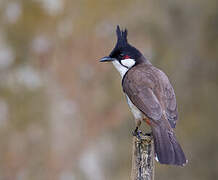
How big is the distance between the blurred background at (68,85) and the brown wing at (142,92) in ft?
8.44

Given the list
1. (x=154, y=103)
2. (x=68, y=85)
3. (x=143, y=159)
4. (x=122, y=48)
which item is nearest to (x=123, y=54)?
(x=122, y=48)

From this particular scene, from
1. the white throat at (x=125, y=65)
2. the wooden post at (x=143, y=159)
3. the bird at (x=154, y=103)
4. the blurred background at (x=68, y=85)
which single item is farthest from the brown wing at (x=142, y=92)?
the blurred background at (x=68, y=85)

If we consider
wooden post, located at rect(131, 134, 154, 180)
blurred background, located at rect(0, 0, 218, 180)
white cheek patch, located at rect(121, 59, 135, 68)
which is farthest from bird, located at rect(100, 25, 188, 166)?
blurred background, located at rect(0, 0, 218, 180)

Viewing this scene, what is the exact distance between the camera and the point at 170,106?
4.36 meters

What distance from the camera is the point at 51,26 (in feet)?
23.7

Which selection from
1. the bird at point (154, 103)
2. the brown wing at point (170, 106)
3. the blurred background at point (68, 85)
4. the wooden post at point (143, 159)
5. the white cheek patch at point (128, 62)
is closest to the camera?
the wooden post at point (143, 159)

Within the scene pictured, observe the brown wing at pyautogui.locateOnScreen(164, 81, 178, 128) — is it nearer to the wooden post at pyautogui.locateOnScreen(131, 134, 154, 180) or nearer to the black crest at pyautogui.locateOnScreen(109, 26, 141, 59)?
the wooden post at pyautogui.locateOnScreen(131, 134, 154, 180)

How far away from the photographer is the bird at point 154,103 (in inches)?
153

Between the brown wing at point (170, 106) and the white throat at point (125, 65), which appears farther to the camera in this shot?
the white throat at point (125, 65)

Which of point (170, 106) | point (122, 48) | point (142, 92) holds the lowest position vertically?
point (170, 106)

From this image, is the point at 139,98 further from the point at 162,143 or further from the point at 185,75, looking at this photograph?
the point at 185,75

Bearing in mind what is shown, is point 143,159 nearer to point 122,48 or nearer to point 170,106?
point 170,106

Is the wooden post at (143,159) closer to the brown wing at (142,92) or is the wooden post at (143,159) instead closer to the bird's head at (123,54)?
the brown wing at (142,92)

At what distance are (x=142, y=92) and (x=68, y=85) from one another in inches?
114
